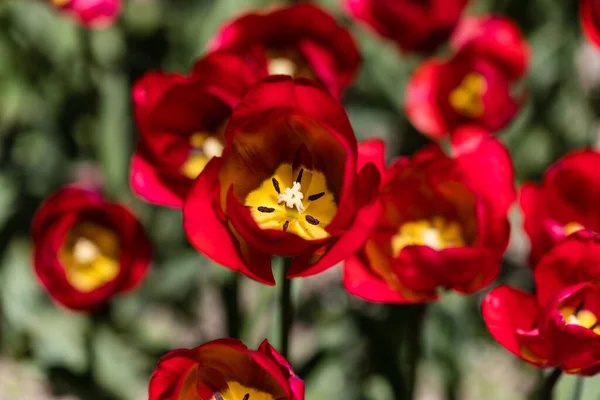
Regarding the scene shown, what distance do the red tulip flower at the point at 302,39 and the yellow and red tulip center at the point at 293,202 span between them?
0.65ft

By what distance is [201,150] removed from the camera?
45.3 inches

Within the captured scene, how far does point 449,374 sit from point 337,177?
Answer: 708 mm

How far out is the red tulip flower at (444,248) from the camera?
0.90 meters

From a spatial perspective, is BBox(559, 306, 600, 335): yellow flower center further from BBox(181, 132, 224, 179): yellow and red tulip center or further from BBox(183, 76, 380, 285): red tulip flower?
BBox(181, 132, 224, 179): yellow and red tulip center

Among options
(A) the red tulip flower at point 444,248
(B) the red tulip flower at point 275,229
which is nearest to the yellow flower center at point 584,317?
(A) the red tulip flower at point 444,248

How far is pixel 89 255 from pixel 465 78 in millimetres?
858

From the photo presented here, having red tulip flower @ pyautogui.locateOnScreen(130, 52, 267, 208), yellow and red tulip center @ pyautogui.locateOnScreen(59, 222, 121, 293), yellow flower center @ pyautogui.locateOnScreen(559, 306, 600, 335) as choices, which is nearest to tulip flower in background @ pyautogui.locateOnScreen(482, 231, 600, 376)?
yellow flower center @ pyautogui.locateOnScreen(559, 306, 600, 335)

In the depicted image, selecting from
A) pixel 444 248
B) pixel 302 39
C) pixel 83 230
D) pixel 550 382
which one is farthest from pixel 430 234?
pixel 83 230

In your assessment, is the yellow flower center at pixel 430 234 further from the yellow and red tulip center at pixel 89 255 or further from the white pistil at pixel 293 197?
the yellow and red tulip center at pixel 89 255

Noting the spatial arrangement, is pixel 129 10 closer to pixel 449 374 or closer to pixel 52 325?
pixel 52 325

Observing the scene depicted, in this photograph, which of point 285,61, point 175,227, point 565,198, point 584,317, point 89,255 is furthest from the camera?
point 175,227

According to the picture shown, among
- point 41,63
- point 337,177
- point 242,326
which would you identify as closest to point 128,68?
point 41,63

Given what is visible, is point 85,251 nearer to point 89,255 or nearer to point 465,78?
point 89,255

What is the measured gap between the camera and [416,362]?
1136 millimetres
